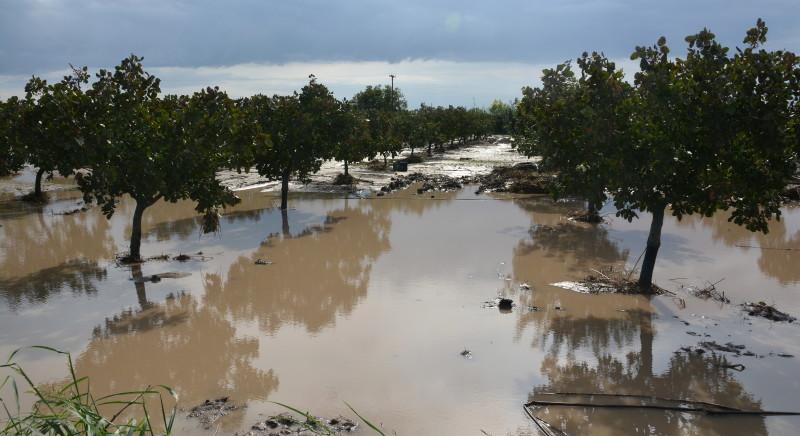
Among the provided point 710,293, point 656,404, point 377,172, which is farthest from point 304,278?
point 377,172

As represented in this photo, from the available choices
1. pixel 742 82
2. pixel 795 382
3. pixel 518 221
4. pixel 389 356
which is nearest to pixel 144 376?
pixel 389 356

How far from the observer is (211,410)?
32.3 ft

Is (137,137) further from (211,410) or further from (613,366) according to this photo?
(613,366)

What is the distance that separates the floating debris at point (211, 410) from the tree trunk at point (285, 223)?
14835 millimetres

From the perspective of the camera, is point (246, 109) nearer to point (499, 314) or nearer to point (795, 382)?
point (499, 314)

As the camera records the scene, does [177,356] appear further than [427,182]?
No

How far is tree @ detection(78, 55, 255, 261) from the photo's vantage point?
689 inches

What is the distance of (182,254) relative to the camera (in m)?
20.8

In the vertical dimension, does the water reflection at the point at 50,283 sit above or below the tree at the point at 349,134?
below

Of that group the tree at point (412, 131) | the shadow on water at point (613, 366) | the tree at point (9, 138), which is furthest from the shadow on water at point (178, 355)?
the tree at point (412, 131)

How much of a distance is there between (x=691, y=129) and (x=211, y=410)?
1149 centimetres

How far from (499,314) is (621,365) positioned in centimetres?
352

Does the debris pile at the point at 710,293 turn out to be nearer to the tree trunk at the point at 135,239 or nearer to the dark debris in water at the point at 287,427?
the dark debris in water at the point at 287,427

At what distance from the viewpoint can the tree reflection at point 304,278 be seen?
15.0 meters
